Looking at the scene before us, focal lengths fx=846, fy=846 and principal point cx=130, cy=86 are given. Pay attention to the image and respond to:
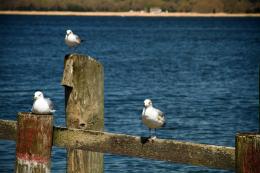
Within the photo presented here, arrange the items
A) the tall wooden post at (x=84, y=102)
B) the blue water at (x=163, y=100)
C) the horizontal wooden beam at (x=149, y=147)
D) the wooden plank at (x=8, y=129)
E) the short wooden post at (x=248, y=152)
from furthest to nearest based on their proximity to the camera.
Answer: the blue water at (x=163, y=100) → the tall wooden post at (x=84, y=102) → the wooden plank at (x=8, y=129) → the horizontal wooden beam at (x=149, y=147) → the short wooden post at (x=248, y=152)

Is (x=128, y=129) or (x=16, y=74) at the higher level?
(x=16, y=74)

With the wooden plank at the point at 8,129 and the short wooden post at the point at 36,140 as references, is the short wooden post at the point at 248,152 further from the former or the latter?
the wooden plank at the point at 8,129

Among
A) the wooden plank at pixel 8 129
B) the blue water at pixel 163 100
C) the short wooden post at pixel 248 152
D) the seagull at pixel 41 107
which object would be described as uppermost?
the blue water at pixel 163 100

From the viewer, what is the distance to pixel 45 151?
6820mm

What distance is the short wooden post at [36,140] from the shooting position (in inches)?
267

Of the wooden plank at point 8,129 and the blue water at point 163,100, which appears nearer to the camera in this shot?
the wooden plank at point 8,129

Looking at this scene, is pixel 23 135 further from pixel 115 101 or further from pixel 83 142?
pixel 115 101

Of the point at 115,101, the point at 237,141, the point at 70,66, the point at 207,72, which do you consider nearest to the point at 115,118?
the point at 115,101

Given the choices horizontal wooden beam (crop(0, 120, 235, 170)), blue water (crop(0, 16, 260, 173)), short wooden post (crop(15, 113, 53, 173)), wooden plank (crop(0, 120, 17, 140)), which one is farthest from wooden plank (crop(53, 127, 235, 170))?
blue water (crop(0, 16, 260, 173))

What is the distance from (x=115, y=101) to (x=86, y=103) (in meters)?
25.4

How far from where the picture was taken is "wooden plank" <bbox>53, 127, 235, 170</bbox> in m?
6.07

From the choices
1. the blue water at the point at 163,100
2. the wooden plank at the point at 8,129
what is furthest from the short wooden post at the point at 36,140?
the blue water at the point at 163,100

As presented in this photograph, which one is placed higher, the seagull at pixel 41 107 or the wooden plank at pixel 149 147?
the seagull at pixel 41 107

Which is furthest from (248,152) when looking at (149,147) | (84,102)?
(84,102)
